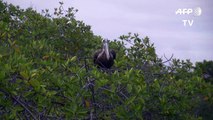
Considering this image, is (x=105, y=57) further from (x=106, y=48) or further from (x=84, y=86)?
(x=84, y=86)

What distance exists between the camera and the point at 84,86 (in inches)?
126

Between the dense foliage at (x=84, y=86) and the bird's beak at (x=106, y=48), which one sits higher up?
the bird's beak at (x=106, y=48)

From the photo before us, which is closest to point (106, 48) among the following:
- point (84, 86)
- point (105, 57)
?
point (105, 57)

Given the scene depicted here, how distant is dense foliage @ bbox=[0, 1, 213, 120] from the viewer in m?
2.85

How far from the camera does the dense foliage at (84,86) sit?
285 centimetres

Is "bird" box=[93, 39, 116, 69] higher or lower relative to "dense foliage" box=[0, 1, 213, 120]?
higher

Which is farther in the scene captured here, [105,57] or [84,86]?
[105,57]

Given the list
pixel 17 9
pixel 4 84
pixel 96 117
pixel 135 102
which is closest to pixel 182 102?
pixel 135 102

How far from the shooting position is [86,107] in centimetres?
326

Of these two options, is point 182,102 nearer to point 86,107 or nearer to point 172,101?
point 172,101

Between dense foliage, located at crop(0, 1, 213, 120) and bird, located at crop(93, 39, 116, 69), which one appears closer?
dense foliage, located at crop(0, 1, 213, 120)

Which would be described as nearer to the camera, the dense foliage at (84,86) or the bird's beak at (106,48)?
the dense foliage at (84,86)

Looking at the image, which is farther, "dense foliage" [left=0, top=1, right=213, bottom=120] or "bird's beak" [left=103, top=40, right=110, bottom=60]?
"bird's beak" [left=103, top=40, right=110, bottom=60]

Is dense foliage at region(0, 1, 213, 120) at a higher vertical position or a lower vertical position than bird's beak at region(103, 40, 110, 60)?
lower
